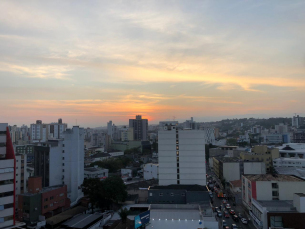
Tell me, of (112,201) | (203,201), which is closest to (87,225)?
(112,201)

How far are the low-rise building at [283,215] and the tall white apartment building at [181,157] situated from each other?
7.59m

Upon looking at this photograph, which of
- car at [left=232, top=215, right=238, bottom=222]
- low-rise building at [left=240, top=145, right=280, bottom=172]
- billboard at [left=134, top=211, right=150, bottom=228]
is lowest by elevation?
car at [left=232, top=215, right=238, bottom=222]

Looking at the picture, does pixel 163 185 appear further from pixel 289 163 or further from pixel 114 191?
pixel 289 163

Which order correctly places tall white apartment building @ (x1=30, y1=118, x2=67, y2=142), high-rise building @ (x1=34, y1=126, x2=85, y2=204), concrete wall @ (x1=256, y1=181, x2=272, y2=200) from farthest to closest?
tall white apartment building @ (x1=30, y1=118, x2=67, y2=142) < high-rise building @ (x1=34, y1=126, x2=85, y2=204) < concrete wall @ (x1=256, y1=181, x2=272, y2=200)

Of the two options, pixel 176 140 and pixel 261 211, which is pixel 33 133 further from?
pixel 261 211

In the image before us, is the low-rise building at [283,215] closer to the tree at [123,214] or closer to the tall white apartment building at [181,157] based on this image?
the tall white apartment building at [181,157]

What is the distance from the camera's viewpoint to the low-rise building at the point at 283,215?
13.5 metres

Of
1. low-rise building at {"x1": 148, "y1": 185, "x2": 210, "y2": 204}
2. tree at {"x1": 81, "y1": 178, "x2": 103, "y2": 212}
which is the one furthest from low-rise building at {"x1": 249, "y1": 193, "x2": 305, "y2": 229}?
tree at {"x1": 81, "y1": 178, "x2": 103, "y2": 212}

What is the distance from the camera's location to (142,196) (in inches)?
838

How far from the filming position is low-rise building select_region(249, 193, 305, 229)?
13.5m

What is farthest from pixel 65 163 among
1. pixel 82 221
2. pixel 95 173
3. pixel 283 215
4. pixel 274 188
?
pixel 283 215

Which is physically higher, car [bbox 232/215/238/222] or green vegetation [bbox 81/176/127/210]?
green vegetation [bbox 81/176/127/210]

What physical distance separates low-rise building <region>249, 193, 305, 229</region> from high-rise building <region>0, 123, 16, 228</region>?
13451mm

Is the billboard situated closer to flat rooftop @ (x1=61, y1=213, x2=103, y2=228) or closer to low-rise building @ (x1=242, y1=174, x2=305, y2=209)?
flat rooftop @ (x1=61, y1=213, x2=103, y2=228)
